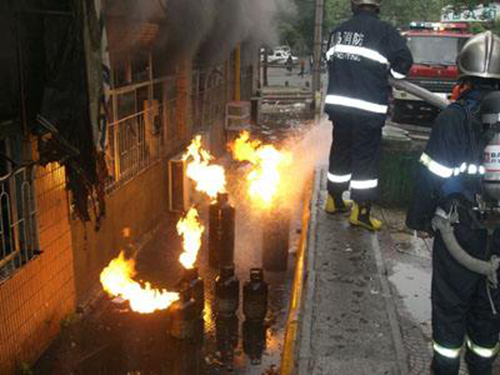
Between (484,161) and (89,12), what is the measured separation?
287cm

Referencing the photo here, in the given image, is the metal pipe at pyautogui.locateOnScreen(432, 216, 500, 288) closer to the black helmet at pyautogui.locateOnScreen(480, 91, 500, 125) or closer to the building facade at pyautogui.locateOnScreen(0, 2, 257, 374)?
the black helmet at pyautogui.locateOnScreen(480, 91, 500, 125)

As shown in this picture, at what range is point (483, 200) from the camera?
339 cm

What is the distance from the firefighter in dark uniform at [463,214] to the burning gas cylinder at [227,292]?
8.47ft

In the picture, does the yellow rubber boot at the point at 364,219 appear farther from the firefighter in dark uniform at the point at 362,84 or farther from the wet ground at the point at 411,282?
the wet ground at the point at 411,282

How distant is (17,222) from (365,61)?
11.3ft

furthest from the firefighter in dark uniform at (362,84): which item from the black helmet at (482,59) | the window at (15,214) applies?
the window at (15,214)

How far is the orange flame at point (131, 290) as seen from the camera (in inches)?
231

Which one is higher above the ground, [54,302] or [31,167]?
[31,167]

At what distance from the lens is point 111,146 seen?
23.4 feet

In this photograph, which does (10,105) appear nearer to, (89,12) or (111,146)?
(89,12)

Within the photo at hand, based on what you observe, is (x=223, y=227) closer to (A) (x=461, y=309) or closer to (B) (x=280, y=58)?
(A) (x=461, y=309)

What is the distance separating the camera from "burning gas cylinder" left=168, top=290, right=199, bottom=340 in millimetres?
5379

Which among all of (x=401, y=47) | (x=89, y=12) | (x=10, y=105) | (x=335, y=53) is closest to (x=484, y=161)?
(x=401, y=47)

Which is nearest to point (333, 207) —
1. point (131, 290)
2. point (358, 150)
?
point (358, 150)
